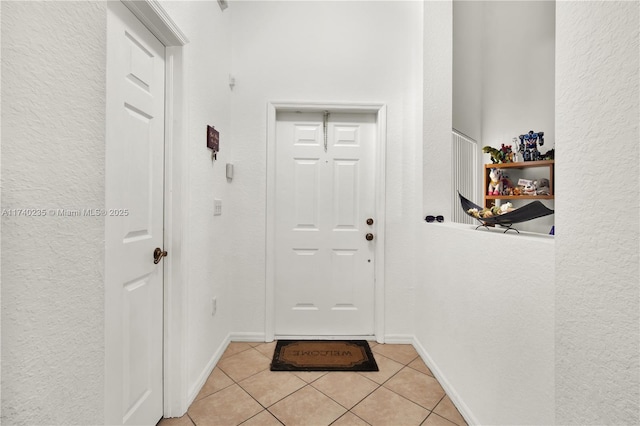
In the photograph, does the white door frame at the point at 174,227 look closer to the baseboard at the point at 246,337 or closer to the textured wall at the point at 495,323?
the baseboard at the point at 246,337

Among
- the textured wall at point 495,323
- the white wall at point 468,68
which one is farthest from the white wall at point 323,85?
the white wall at point 468,68

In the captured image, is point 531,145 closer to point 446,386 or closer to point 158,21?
point 446,386

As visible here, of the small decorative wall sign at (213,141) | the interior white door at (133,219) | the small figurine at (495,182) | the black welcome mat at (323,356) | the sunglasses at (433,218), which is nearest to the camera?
the interior white door at (133,219)

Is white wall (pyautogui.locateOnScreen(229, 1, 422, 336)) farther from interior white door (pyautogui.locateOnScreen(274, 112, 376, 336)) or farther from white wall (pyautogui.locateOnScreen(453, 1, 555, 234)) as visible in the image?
white wall (pyautogui.locateOnScreen(453, 1, 555, 234))

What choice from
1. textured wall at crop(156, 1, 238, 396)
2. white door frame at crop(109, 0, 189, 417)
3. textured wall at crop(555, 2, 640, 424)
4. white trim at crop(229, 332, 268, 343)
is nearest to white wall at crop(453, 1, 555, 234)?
textured wall at crop(555, 2, 640, 424)

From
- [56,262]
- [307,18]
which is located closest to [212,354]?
[56,262]

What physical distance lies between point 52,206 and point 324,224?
1932 mm

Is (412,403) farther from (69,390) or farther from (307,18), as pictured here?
(307,18)

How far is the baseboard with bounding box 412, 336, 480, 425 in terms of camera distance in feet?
4.81

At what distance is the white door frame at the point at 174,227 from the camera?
4.93 ft

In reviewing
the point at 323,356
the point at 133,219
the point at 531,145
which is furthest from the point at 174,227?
the point at 531,145

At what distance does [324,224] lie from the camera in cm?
245

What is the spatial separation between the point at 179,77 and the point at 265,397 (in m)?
1.92

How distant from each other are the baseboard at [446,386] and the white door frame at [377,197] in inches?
13.2
